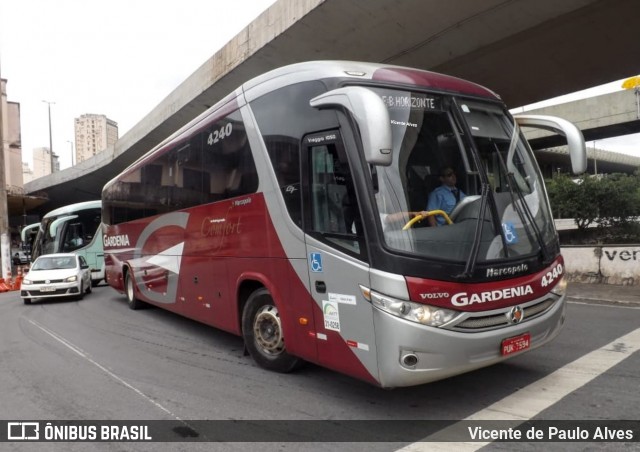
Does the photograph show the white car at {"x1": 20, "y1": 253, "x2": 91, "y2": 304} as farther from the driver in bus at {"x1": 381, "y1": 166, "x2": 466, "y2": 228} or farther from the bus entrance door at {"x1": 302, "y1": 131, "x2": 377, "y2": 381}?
the driver in bus at {"x1": 381, "y1": 166, "x2": 466, "y2": 228}

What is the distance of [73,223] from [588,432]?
68.2 ft

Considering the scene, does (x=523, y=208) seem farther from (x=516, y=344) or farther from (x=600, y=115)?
(x=600, y=115)

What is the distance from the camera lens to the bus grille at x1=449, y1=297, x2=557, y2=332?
384 cm

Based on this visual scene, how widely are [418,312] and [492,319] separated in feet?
2.51

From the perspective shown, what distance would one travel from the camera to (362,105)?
3.58 meters

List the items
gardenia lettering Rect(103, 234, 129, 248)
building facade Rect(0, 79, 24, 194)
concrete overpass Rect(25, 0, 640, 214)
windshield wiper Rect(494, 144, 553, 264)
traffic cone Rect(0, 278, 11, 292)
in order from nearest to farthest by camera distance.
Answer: windshield wiper Rect(494, 144, 553, 264) → concrete overpass Rect(25, 0, 640, 214) → gardenia lettering Rect(103, 234, 129, 248) → traffic cone Rect(0, 278, 11, 292) → building facade Rect(0, 79, 24, 194)

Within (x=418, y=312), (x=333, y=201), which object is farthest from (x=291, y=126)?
(x=418, y=312)

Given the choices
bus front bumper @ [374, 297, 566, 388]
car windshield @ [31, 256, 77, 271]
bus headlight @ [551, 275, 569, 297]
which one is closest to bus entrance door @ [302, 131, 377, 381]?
bus front bumper @ [374, 297, 566, 388]

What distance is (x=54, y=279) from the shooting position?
1383 cm

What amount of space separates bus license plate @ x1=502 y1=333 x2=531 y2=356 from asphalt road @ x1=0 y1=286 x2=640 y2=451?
55 centimetres

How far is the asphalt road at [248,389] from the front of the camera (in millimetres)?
4133

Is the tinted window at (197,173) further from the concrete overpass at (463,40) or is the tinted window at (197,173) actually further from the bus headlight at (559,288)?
the concrete overpass at (463,40)

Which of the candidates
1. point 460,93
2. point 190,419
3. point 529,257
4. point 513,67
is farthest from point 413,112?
point 513,67

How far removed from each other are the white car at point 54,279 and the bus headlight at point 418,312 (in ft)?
42.9
